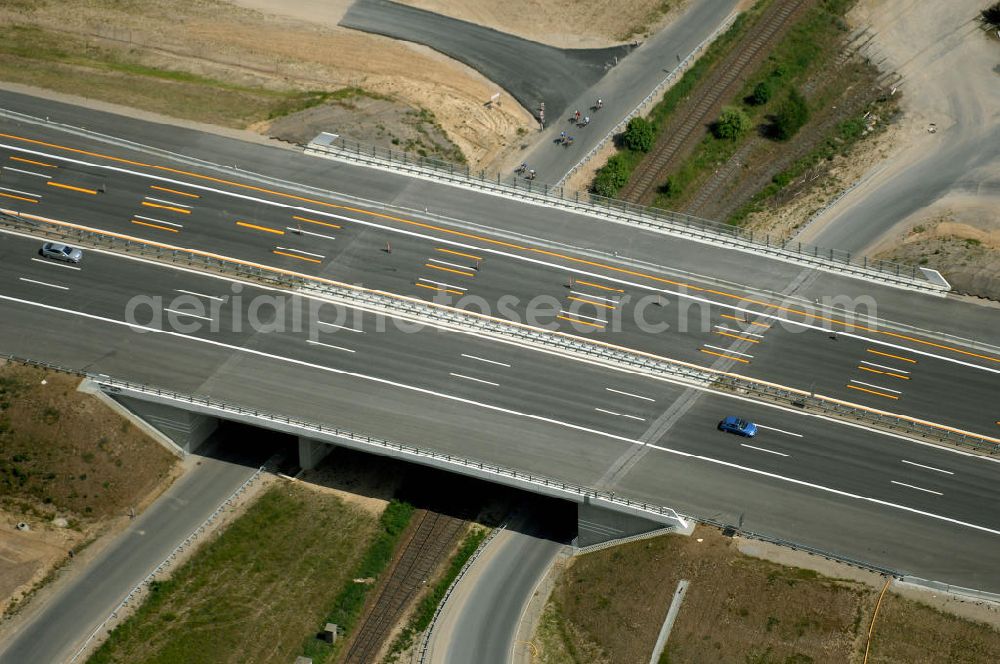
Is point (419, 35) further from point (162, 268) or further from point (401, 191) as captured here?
point (162, 268)

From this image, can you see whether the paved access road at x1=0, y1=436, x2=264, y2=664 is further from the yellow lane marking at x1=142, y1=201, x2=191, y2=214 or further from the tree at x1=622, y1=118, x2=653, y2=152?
the tree at x1=622, y1=118, x2=653, y2=152

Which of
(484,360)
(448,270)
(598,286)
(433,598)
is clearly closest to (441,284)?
(448,270)

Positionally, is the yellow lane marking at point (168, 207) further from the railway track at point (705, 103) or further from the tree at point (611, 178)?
the railway track at point (705, 103)

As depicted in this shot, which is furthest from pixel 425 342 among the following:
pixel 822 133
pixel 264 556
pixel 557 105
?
pixel 822 133

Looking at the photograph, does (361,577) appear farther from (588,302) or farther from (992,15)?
(992,15)

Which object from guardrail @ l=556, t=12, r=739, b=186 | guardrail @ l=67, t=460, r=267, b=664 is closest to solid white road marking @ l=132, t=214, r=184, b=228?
guardrail @ l=67, t=460, r=267, b=664
